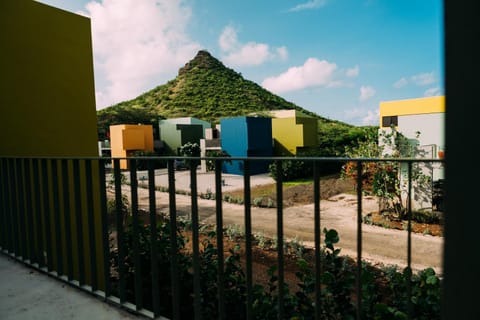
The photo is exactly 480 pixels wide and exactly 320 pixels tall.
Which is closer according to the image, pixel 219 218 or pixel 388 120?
pixel 219 218

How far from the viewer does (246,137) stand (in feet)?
56.2

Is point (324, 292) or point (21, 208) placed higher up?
point (21, 208)

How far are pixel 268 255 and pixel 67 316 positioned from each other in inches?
150

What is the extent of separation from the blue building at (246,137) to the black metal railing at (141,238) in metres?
13.8

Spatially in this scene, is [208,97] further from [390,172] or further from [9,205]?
[9,205]

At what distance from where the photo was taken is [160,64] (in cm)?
6328

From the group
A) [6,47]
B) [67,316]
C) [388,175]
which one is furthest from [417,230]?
[6,47]

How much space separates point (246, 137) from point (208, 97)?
1283 inches

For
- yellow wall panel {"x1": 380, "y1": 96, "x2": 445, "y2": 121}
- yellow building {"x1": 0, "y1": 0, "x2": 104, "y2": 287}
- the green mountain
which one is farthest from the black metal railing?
the green mountain

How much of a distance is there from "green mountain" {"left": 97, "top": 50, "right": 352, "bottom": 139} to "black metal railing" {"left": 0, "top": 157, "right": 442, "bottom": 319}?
39.8 meters

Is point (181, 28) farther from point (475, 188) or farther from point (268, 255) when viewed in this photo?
point (475, 188)

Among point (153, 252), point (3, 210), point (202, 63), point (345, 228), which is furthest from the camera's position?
point (202, 63)

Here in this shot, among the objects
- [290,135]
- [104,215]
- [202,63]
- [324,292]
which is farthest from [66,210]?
[202,63]

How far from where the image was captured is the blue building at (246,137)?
1712 cm
